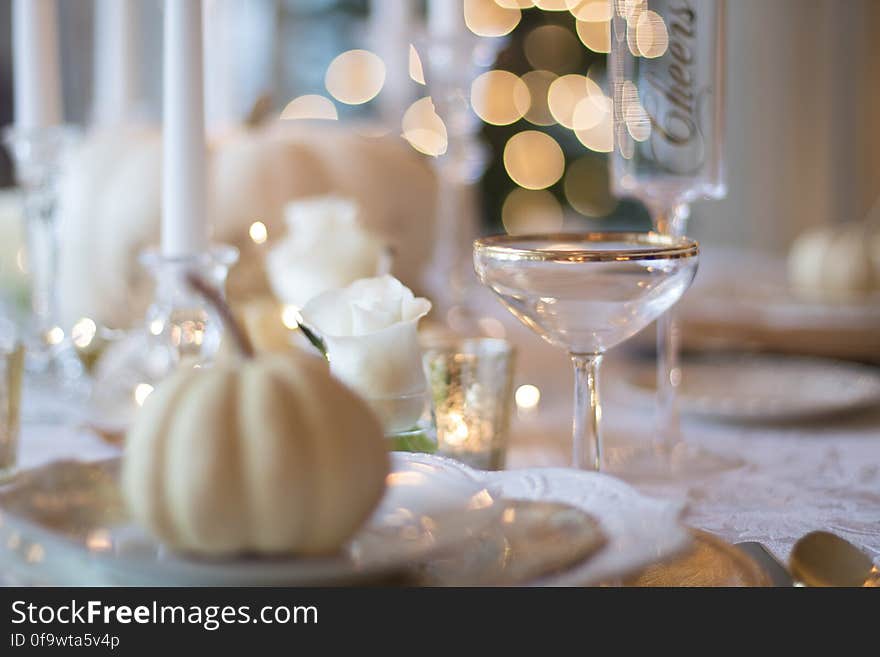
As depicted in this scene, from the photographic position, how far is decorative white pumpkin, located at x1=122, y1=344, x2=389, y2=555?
Result: 353mm

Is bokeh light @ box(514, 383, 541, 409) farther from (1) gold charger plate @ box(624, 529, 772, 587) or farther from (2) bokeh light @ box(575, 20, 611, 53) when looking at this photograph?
(2) bokeh light @ box(575, 20, 611, 53)

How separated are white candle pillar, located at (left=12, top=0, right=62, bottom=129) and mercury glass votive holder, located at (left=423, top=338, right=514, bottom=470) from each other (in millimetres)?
458

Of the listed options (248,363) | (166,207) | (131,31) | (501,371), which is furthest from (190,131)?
(131,31)

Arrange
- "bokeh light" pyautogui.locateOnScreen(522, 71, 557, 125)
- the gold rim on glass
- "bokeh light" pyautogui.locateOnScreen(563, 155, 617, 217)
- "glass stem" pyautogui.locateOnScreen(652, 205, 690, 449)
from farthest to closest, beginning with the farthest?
1. "bokeh light" pyautogui.locateOnScreen(563, 155, 617, 217)
2. "bokeh light" pyautogui.locateOnScreen(522, 71, 557, 125)
3. "glass stem" pyautogui.locateOnScreen(652, 205, 690, 449)
4. the gold rim on glass

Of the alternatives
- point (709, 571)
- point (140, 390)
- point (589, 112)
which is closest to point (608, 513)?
point (709, 571)

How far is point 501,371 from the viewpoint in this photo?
26.9 inches

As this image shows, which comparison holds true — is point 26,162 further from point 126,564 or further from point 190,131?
point 126,564

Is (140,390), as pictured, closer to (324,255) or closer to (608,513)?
(324,255)

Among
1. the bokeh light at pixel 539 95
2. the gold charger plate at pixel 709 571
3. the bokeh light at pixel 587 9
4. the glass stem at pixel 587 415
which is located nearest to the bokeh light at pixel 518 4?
the bokeh light at pixel 587 9

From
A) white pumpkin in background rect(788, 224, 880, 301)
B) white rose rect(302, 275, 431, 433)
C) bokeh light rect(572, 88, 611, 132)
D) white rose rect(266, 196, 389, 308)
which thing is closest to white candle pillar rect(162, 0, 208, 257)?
white rose rect(266, 196, 389, 308)

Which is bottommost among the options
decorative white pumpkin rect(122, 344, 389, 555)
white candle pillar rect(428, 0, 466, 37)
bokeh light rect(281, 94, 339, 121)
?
decorative white pumpkin rect(122, 344, 389, 555)

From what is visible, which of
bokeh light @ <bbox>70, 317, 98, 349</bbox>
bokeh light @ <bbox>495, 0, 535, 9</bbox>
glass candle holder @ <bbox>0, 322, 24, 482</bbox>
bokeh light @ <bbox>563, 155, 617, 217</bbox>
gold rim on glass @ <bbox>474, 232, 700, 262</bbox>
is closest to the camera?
gold rim on glass @ <bbox>474, 232, 700, 262</bbox>

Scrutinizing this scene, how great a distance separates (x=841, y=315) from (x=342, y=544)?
87 centimetres

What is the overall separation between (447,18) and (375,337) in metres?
0.60
